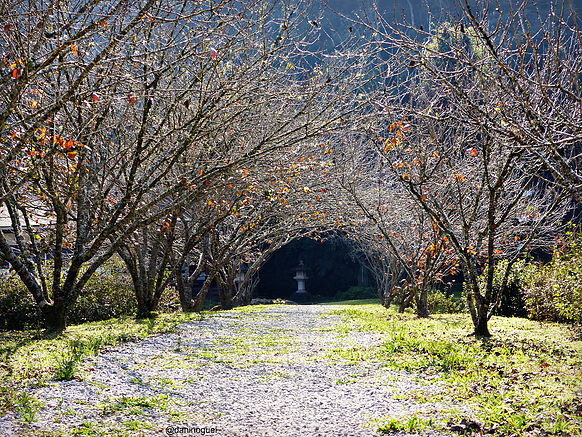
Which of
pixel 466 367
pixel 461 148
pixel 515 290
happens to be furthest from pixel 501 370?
pixel 515 290

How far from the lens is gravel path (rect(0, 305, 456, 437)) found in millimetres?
3926

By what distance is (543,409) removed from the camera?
3988 mm

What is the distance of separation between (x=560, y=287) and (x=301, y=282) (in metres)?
23.0

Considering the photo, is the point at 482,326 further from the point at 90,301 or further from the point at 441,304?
the point at 441,304

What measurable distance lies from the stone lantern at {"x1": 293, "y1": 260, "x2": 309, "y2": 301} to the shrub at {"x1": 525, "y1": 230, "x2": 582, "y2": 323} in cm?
2010

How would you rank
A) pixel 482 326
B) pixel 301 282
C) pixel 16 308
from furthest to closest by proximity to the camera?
pixel 301 282 < pixel 16 308 < pixel 482 326

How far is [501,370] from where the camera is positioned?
5.36m

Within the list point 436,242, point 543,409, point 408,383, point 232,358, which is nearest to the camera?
point 543,409

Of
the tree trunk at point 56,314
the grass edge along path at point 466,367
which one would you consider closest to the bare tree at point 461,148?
the grass edge along path at point 466,367

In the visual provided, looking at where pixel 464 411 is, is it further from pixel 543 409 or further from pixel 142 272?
pixel 142 272

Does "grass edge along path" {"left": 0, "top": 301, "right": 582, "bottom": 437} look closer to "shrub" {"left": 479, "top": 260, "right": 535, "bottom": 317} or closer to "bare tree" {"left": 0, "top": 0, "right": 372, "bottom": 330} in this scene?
"bare tree" {"left": 0, "top": 0, "right": 372, "bottom": 330}

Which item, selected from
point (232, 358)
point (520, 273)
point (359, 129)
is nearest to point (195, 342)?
point (232, 358)

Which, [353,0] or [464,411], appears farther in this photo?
[353,0]

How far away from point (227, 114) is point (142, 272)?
175 inches
